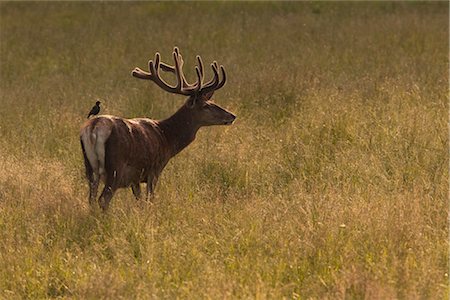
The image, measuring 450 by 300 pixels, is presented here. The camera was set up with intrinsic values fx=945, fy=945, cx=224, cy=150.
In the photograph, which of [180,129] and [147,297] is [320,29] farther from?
[147,297]

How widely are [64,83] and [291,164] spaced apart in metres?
5.87

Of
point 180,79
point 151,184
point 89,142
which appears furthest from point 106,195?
point 180,79

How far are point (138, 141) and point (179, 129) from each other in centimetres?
91

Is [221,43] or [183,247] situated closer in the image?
→ [183,247]

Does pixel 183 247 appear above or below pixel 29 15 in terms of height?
below

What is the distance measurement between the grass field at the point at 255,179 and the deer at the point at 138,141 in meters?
0.24

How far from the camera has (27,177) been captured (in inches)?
318

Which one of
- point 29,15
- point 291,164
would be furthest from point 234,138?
point 29,15

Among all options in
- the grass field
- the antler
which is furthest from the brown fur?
the grass field

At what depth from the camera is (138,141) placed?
7637mm

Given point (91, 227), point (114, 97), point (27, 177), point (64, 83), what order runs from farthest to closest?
point (64, 83)
point (114, 97)
point (27, 177)
point (91, 227)

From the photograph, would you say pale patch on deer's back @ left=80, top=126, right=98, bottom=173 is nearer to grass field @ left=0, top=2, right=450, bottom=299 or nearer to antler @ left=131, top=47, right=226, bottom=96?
grass field @ left=0, top=2, right=450, bottom=299

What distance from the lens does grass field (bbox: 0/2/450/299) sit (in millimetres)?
5891

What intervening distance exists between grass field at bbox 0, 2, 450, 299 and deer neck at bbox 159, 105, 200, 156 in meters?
0.30
